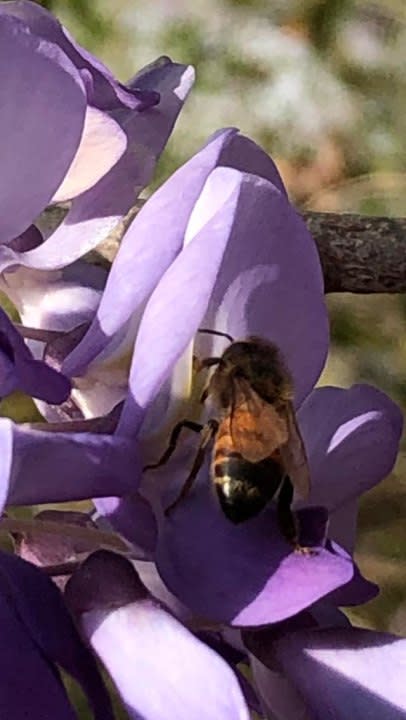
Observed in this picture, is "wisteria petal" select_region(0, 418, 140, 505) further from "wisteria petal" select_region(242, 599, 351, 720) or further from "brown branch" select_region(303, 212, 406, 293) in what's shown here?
"brown branch" select_region(303, 212, 406, 293)

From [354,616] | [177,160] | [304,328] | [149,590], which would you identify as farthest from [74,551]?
[177,160]

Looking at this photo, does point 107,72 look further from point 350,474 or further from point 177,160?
point 177,160

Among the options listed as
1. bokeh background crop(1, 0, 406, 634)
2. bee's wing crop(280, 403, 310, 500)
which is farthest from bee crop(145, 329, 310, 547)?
bokeh background crop(1, 0, 406, 634)

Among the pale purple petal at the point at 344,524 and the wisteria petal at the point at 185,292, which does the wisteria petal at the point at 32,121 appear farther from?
the pale purple petal at the point at 344,524

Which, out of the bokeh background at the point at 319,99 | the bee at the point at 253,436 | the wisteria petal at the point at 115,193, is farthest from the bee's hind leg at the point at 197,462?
the bokeh background at the point at 319,99

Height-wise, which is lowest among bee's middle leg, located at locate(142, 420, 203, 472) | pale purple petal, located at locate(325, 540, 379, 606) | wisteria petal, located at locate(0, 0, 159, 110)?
pale purple petal, located at locate(325, 540, 379, 606)
